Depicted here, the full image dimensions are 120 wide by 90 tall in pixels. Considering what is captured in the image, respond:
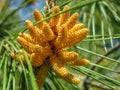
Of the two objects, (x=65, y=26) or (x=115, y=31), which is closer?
(x=65, y=26)

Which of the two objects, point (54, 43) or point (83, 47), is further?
point (83, 47)

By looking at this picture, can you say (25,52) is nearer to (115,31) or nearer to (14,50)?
(14,50)

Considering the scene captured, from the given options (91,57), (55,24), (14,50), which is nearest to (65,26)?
(55,24)

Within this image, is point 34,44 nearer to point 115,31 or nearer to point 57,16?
point 57,16

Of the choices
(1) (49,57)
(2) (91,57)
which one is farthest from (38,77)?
(2) (91,57)

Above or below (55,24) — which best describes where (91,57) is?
below

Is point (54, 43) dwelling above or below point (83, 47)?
above
